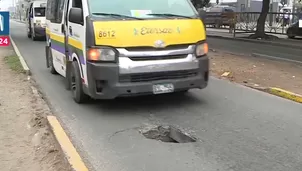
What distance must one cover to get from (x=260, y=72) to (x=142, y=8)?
5128 millimetres

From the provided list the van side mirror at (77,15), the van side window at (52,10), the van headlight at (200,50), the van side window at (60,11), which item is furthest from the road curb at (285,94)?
the van side window at (52,10)

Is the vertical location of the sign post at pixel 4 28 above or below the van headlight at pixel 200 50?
above

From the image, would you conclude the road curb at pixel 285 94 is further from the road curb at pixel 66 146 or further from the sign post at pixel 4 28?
the sign post at pixel 4 28

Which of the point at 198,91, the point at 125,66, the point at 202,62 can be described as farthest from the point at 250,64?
the point at 125,66

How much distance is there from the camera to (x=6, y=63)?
13094 millimetres

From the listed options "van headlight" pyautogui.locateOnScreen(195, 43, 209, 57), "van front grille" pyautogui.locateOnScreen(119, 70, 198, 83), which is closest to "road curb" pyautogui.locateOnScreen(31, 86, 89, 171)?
"van front grille" pyautogui.locateOnScreen(119, 70, 198, 83)

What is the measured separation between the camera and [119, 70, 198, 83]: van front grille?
6.49m

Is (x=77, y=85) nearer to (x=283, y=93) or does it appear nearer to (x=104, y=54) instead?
(x=104, y=54)

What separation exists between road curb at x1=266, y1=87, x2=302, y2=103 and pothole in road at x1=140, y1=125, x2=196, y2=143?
3.06m

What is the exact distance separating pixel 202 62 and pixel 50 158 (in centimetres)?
308

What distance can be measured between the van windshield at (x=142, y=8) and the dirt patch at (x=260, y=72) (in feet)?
9.86

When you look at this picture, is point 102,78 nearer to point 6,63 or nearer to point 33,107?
point 33,107

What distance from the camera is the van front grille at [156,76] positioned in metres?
6.49

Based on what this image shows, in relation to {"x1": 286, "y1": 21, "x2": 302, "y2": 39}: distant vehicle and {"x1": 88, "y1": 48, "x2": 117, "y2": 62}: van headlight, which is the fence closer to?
{"x1": 286, "y1": 21, "x2": 302, "y2": 39}: distant vehicle
